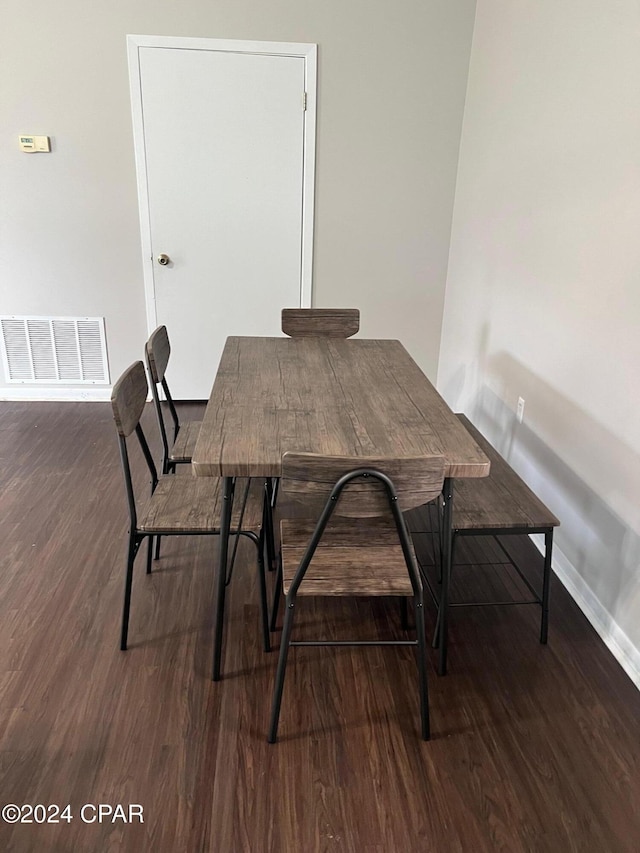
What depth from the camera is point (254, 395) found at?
1885 millimetres

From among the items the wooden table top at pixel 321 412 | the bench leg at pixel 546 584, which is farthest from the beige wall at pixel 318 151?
the bench leg at pixel 546 584

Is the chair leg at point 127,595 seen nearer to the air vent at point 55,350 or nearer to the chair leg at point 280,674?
the chair leg at point 280,674

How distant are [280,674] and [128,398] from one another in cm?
88

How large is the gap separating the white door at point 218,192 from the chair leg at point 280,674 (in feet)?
8.21

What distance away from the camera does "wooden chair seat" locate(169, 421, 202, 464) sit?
2137 millimetres

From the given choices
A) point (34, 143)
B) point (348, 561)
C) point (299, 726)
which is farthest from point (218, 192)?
point (299, 726)

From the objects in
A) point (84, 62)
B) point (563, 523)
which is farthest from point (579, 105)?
point (84, 62)

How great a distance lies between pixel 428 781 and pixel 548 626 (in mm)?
730

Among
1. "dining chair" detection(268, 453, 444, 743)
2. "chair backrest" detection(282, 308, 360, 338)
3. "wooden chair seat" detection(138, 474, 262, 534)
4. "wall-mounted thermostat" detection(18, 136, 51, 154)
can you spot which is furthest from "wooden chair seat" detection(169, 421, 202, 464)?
"wall-mounted thermostat" detection(18, 136, 51, 154)

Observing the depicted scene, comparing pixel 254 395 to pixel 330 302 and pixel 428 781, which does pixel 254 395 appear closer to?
pixel 428 781

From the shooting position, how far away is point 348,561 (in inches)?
62.3

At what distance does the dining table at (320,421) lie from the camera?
58.1 inches

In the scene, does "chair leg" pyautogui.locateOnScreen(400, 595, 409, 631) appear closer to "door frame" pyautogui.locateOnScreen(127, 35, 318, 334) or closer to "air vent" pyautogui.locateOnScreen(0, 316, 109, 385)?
"door frame" pyautogui.locateOnScreen(127, 35, 318, 334)

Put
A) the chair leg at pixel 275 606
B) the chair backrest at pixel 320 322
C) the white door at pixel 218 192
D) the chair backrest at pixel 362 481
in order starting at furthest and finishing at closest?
the white door at pixel 218 192 → the chair backrest at pixel 320 322 → the chair leg at pixel 275 606 → the chair backrest at pixel 362 481
